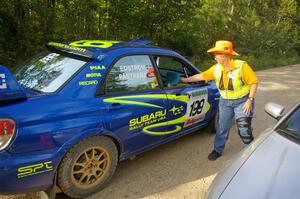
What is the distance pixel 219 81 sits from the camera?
4328 mm

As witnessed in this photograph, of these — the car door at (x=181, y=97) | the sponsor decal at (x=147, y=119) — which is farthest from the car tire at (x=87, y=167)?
the car door at (x=181, y=97)

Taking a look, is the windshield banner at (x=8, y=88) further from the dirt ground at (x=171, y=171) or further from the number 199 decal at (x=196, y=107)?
the number 199 decal at (x=196, y=107)

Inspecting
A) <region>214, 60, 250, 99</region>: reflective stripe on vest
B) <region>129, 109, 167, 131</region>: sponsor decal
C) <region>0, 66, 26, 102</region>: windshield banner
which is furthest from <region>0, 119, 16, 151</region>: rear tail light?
<region>214, 60, 250, 99</region>: reflective stripe on vest

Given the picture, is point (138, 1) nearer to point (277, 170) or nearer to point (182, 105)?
point (182, 105)

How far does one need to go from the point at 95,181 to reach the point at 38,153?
34.1 inches

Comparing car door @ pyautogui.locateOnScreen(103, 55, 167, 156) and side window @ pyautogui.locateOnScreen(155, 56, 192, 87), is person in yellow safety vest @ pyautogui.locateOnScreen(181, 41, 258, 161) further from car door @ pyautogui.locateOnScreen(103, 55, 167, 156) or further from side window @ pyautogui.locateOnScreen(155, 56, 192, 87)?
car door @ pyautogui.locateOnScreen(103, 55, 167, 156)

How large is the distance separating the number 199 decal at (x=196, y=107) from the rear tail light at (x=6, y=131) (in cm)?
251

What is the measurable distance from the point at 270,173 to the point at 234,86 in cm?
190

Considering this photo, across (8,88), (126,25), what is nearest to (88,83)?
(8,88)

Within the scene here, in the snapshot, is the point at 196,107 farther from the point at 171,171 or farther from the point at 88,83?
the point at 88,83

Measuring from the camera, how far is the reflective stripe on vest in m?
4.16

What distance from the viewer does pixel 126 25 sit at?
11.3 m

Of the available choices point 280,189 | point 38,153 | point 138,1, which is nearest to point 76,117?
point 38,153

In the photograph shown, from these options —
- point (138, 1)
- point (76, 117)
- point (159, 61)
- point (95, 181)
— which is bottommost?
point (95, 181)
